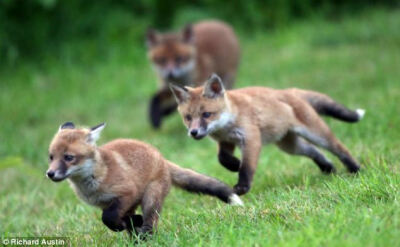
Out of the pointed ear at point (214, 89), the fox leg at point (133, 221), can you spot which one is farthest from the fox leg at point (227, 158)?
the fox leg at point (133, 221)

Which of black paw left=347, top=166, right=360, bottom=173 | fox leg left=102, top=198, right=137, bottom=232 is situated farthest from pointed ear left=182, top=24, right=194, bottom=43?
fox leg left=102, top=198, right=137, bottom=232

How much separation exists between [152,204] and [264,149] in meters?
4.44

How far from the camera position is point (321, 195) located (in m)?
6.04

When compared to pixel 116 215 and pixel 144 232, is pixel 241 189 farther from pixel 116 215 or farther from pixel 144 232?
pixel 116 215

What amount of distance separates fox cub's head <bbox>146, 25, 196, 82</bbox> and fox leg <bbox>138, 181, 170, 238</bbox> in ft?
23.5

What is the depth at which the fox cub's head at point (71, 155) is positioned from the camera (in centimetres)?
614

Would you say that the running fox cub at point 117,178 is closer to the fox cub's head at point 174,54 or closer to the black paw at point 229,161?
the black paw at point 229,161

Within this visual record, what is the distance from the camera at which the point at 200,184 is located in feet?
22.1

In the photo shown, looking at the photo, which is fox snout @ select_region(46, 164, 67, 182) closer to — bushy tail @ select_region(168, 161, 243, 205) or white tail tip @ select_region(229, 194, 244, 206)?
bushy tail @ select_region(168, 161, 243, 205)

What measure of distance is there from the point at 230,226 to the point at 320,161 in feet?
9.46

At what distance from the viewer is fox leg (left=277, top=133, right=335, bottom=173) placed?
8055 millimetres

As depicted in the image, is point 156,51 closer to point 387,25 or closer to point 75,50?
point 75,50

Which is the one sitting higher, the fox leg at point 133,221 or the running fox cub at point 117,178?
the running fox cub at point 117,178

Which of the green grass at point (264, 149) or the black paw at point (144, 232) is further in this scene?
the black paw at point (144, 232)
